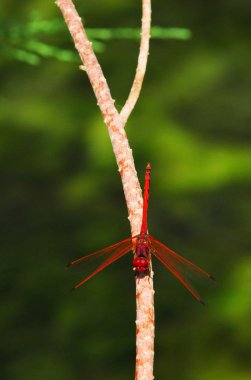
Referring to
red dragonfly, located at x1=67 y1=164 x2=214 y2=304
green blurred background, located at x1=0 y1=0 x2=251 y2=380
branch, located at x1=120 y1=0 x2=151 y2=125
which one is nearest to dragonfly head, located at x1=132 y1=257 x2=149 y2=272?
red dragonfly, located at x1=67 y1=164 x2=214 y2=304

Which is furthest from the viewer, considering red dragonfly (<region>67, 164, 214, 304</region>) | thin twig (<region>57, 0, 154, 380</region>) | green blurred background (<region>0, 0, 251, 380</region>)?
green blurred background (<region>0, 0, 251, 380</region>)

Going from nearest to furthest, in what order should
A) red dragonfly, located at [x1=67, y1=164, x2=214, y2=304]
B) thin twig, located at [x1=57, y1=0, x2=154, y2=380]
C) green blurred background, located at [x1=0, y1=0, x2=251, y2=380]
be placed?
thin twig, located at [x1=57, y1=0, x2=154, y2=380], red dragonfly, located at [x1=67, y1=164, x2=214, y2=304], green blurred background, located at [x1=0, y1=0, x2=251, y2=380]

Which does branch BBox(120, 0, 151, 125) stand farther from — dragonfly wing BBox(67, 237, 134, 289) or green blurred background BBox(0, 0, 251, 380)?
green blurred background BBox(0, 0, 251, 380)

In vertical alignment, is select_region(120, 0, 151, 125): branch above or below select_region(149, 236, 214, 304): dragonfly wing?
above

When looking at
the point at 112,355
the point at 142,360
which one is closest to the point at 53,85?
the point at 112,355

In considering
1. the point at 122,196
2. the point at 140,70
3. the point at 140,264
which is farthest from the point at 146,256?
the point at 122,196

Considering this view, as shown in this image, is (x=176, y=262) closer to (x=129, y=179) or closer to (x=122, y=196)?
(x=129, y=179)

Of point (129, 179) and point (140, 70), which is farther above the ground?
point (140, 70)
